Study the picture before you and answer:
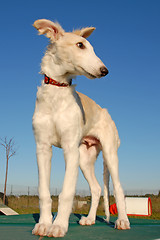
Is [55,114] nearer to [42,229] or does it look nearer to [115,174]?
[42,229]

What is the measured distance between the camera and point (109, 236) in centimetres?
488

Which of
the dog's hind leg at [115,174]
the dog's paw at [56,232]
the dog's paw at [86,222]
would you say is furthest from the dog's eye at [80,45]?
the dog's paw at [86,222]

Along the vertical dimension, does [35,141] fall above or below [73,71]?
below

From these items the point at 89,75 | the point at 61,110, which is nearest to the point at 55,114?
the point at 61,110

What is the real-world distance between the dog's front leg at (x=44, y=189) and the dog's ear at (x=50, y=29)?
2068 mm

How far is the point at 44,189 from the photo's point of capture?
514 cm

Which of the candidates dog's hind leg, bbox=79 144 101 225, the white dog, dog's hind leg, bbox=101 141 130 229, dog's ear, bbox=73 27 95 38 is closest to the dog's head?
the white dog

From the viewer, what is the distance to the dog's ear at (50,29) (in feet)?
18.0

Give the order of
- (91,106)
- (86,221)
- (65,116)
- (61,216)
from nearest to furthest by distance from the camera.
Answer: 1. (61,216)
2. (65,116)
3. (86,221)
4. (91,106)

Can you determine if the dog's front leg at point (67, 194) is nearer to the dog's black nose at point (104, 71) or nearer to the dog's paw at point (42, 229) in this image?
the dog's paw at point (42, 229)

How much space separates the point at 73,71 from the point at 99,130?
1978 millimetres

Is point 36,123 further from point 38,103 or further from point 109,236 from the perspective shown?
point 109,236

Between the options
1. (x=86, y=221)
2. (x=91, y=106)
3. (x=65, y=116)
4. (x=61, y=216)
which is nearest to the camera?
(x=61, y=216)

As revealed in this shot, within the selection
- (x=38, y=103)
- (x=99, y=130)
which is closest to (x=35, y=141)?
(x=38, y=103)
